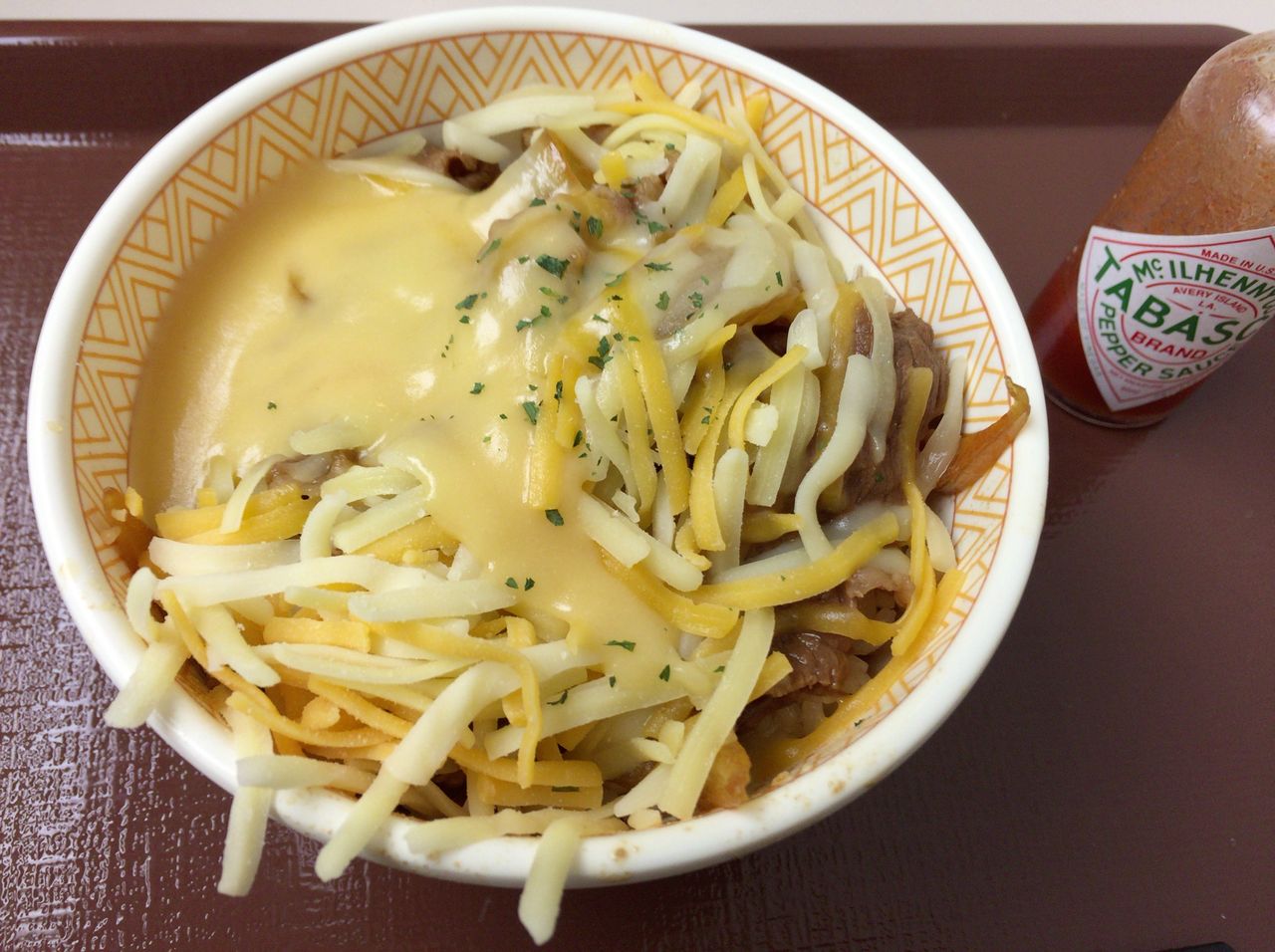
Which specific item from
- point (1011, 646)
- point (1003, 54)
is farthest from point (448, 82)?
point (1011, 646)

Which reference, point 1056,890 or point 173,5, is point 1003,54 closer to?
point 1056,890

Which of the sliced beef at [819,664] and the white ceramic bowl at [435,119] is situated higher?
the white ceramic bowl at [435,119]

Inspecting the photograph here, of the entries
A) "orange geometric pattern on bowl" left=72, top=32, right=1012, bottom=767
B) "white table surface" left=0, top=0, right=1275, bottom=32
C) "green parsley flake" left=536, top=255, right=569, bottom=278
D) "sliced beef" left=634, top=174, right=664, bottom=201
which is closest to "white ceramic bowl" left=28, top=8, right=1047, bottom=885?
"orange geometric pattern on bowl" left=72, top=32, right=1012, bottom=767

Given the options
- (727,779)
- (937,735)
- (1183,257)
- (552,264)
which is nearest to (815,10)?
(1183,257)

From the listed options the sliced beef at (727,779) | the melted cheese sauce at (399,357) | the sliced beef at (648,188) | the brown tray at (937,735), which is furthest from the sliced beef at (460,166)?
the sliced beef at (727,779)

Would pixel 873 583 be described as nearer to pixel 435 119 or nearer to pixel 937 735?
pixel 937 735

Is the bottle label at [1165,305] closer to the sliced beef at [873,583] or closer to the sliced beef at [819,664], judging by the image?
the sliced beef at [873,583]
